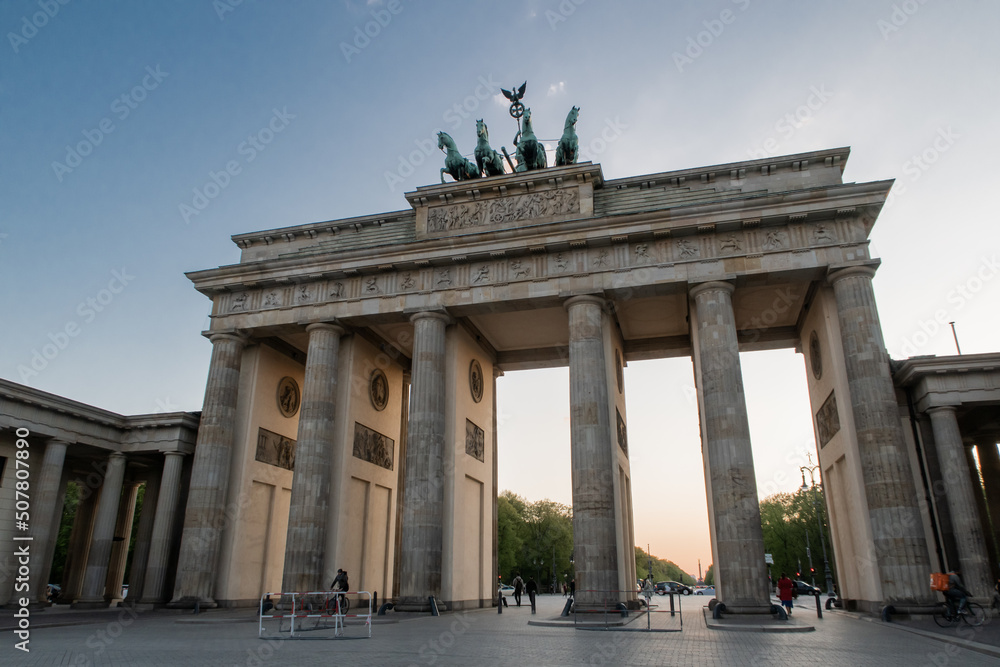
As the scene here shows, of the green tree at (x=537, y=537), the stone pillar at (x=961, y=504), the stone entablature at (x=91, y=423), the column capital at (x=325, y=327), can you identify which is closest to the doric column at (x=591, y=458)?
→ the column capital at (x=325, y=327)

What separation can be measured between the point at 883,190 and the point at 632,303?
379 inches

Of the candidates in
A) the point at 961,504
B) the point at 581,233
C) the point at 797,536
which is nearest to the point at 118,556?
the point at 581,233

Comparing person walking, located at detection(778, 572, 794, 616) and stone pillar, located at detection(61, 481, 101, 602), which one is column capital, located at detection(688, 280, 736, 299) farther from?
stone pillar, located at detection(61, 481, 101, 602)

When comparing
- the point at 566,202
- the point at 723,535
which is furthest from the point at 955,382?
the point at 566,202

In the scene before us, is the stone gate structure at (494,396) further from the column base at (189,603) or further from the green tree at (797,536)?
the green tree at (797,536)

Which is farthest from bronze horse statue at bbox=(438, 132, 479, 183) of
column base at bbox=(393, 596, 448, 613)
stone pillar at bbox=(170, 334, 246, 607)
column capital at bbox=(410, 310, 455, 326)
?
column base at bbox=(393, 596, 448, 613)

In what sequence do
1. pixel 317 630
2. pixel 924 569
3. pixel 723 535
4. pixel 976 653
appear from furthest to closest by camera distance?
1. pixel 723 535
2. pixel 924 569
3. pixel 317 630
4. pixel 976 653

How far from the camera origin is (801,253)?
23047 mm

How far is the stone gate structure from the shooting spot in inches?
832

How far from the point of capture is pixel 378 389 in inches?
1217

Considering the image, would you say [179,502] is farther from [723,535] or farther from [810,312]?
[810,312]

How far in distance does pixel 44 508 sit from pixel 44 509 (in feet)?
0.13

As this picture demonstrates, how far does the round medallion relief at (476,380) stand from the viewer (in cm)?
2955

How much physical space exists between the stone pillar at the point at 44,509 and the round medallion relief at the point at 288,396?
8544 millimetres
